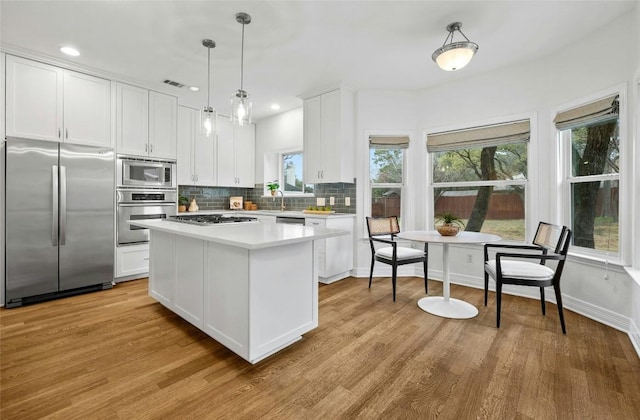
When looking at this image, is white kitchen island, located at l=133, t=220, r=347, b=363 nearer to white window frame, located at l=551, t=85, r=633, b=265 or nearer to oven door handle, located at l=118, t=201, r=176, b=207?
oven door handle, located at l=118, t=201, r=176, b=207

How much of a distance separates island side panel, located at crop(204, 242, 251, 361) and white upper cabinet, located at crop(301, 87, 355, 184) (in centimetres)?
235

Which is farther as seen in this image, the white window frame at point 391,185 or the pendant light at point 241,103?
the white window frame at point 391,185

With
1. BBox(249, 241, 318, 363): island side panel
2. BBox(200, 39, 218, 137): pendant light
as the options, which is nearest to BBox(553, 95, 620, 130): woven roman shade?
BBox(249, 241, 318, 363): island side panel

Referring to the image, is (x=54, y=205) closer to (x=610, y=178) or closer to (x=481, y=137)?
(x=481, y=137)

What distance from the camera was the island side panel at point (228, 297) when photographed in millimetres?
1935

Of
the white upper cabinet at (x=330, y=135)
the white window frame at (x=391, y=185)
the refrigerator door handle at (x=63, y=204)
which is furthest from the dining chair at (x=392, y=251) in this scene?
the refrigerator door handle at (x=63, y=204)

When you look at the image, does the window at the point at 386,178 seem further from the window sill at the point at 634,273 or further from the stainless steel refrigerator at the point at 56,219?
the stainless steel refrigerator at the point at 56,219

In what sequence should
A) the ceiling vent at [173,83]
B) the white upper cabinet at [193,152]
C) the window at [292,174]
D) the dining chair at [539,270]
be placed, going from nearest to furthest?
the dining chair at [539,270] → the ceiling vent at [173,83] → the white upper cabinet at [193,152] → the window at [292,174]

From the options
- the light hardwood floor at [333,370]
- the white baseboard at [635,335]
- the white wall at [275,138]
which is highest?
the white wall at [275,138]

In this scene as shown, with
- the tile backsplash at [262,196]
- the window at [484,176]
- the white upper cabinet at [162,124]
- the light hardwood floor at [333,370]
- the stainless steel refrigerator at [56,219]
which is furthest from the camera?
the tile backsplash at [262,196]

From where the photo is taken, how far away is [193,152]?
493 centimetres

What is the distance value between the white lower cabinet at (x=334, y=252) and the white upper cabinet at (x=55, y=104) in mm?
2825

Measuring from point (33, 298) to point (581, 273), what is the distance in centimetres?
558

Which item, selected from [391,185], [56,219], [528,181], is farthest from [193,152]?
[528,181]
